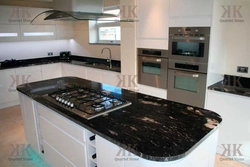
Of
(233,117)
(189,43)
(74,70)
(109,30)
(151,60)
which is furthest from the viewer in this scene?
(74,70)

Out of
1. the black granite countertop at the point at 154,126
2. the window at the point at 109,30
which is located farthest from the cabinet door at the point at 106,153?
the window at the point at 109,30

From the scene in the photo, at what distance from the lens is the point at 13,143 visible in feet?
9.98

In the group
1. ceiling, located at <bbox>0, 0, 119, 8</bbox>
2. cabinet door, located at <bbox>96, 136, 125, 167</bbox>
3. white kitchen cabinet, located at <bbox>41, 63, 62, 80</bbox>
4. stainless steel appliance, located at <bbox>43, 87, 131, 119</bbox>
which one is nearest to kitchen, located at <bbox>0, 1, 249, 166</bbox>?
ceiling, located at <bbox>0, 0, 119, 8</bbox>

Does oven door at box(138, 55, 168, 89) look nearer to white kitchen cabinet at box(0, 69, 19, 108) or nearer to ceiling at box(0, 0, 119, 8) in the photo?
ceiling at box(0, 0, 119, 8)

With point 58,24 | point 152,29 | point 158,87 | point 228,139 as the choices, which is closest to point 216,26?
point 152,29

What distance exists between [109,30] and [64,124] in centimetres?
328

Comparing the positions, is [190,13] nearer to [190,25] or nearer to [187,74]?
[190,25]

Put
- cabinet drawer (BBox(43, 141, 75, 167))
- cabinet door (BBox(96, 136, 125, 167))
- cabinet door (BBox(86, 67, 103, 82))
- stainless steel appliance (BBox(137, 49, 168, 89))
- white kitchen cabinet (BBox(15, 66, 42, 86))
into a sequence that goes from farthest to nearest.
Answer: white kitchen cabinet (BBox(15, 66, 42, 86)) → cabinet door (BBox(86, 67, 103, 82)) → stainless steel appliance (BBox(137, 49, 168, 89)) → cabinet drawer (BBox(43, 141, 75, 167)) → cabinet door (BBox(96, 136, 125, 167))

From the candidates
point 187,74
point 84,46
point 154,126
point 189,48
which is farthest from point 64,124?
point 84,46

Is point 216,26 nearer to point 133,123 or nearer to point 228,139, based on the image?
point 228,139

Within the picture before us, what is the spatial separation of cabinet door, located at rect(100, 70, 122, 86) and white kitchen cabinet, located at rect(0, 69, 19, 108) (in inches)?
77.5

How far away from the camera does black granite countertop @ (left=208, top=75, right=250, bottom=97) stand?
2.39 m

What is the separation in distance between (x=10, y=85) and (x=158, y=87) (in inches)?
127

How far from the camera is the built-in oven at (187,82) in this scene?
2.59 meters
